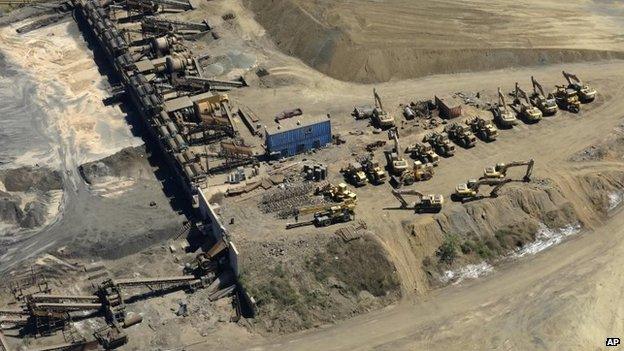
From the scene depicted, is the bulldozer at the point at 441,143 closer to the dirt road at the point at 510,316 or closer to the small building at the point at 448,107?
the small building at the point at 448,107

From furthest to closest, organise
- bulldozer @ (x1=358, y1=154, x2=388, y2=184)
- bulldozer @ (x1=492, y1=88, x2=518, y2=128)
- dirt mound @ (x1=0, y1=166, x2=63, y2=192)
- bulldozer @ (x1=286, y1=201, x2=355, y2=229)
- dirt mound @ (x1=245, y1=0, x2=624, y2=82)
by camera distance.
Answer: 1. dirt mound @ (x1=245, y1=0, x2=624, y2=82)
2. bulldozer @ (x1=492, y1=88, x2=518, y2=128)
3. dirt mound @ (x1=0, y1=166, x2=63, y2=192)
4. bulldozer @ (x1=358, y1=154, x2=388, y2=184)
5. bulldozer @ (x1=286, y1=201, x2=355, y2=229)

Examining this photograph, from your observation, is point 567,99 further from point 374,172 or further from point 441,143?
point 374,172

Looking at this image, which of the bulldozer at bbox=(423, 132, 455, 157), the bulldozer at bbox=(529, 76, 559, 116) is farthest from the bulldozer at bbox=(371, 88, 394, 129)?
the bulldozer at bbox=(529, 76, 559, 116)

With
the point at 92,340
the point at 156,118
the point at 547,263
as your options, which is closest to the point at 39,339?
the point at 92,340

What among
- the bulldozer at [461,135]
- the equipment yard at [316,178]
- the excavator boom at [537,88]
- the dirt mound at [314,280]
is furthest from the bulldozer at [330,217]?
the excavator boom at [537,88]

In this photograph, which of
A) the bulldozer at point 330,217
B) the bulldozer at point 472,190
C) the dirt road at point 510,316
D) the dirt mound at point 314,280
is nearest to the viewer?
the dirt road at point 510,316

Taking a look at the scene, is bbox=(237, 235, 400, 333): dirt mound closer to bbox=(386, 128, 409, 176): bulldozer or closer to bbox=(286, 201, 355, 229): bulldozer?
bbox=(286, 201, 355, 229): bulldozer

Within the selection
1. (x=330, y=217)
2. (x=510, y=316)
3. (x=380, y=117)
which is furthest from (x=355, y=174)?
(x=510, y=316)
